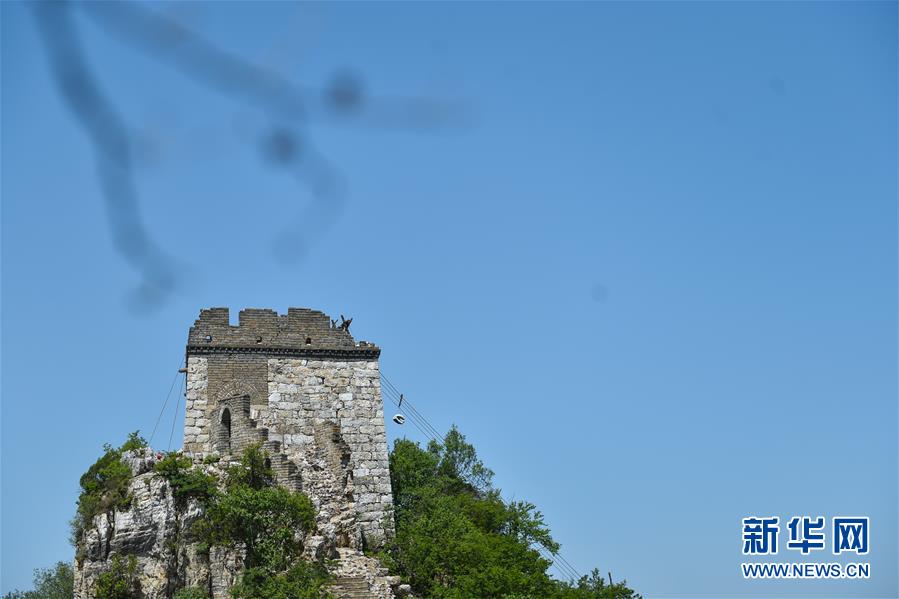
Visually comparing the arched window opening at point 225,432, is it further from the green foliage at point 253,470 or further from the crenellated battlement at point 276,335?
the crenellated battlement at point 276,335

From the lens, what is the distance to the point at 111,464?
3659 centimetres

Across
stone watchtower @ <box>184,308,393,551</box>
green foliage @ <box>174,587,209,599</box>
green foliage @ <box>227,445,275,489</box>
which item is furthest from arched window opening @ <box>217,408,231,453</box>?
green foliage @ <box>174,587,209,599</box>

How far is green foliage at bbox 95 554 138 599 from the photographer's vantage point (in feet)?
109

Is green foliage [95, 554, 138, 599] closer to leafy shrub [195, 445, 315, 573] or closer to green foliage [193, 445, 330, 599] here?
green foliage [193, 445, 330, 599]

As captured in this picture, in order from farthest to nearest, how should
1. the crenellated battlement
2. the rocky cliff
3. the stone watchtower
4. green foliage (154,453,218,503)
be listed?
the crenellated battlement < the stone watchtower < green foliage (154,453,218,503) < the rocky cliff

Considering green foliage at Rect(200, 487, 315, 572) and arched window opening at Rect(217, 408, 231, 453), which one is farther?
arched window opening at Rect(217, 408, 231, 453)

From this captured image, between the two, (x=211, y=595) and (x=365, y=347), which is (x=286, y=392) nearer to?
(x=365, y=347)

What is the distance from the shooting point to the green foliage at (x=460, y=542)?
36.5 m

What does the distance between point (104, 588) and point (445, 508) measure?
37.3 ft

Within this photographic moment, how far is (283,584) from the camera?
109ft

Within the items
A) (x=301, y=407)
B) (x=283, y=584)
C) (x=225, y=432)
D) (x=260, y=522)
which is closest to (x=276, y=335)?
(x=301, y=407)

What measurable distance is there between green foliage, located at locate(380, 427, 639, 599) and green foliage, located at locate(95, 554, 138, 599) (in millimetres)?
7321

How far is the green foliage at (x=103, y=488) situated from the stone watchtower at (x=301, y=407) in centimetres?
233

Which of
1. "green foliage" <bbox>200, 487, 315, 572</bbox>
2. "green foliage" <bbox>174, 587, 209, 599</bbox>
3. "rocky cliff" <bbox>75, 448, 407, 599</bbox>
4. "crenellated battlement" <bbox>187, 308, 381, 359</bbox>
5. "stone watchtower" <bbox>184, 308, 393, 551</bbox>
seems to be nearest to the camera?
"green foliage" <bbox>174, 587, 209, 599</bbox>
